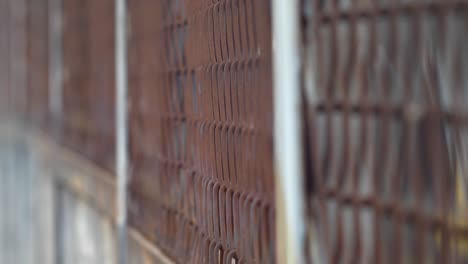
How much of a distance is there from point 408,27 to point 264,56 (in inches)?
13.4

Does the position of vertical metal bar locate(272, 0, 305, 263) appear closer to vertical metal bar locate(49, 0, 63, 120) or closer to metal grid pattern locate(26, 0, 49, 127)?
vertical metal bar locate(49, 0, 63, 120)

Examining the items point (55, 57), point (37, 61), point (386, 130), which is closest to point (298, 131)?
point (386, 130)

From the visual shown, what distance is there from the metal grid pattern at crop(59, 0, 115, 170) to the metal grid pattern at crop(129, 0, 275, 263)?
631 mm

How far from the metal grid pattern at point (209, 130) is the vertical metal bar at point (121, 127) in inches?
10.4

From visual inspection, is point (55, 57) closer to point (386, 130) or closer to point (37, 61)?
point (37, 61)

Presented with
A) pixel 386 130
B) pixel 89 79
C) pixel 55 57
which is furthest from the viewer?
pixel 55 57

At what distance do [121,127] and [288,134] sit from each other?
4.51ft

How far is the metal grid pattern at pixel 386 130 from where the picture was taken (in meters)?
0.91

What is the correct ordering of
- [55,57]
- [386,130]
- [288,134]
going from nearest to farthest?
[386,130] < [288,134] < [55,57]

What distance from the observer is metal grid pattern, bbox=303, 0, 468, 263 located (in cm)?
91

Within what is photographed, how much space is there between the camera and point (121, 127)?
96.0 inches

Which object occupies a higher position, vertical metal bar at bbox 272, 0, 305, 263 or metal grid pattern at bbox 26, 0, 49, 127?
metal grid pattern at bbox 26, 0, 49, 127

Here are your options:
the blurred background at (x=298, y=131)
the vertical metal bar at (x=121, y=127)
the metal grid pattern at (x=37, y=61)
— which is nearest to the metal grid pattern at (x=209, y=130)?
the blurred background at (x=298, y=131)

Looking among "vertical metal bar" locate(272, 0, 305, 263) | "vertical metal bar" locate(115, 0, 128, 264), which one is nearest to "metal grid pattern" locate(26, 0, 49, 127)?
"vertical metal bar" locate(115, 0, 128, 264)
